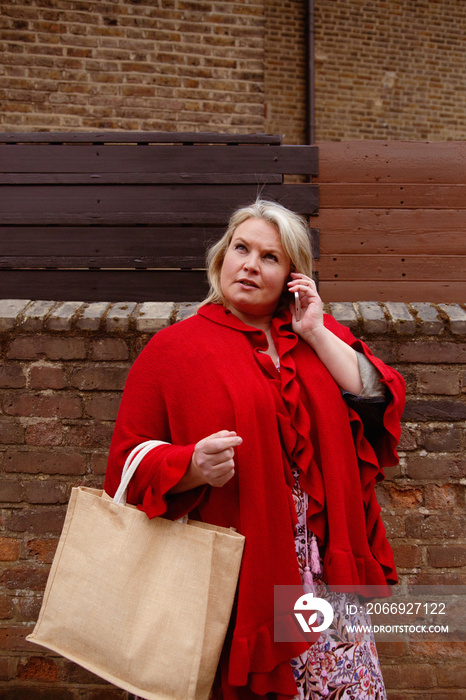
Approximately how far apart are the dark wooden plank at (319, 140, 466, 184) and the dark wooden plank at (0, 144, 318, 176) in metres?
0.38

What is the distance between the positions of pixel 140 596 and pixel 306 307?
0.96 m

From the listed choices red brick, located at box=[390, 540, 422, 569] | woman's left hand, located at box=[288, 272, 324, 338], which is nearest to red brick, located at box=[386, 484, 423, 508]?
red brick, located at box=[390, 540, 422, 569]

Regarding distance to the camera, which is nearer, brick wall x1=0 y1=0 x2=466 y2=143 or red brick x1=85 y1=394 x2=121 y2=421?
red brick x1=85 y1=394 x2=121 y2=421

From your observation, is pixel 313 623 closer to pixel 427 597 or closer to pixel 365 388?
pixel 365 388

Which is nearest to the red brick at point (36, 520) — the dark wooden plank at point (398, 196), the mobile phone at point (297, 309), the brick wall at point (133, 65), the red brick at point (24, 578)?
the red brick at point (24, 578)

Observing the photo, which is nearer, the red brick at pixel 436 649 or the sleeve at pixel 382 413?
the sleeve at pixel 382 413

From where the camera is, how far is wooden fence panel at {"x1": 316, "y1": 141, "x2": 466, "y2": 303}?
341cm

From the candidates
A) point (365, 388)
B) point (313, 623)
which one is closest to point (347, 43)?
point (365, 388)

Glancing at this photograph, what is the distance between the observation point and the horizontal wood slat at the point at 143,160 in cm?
328

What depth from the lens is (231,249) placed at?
171cm

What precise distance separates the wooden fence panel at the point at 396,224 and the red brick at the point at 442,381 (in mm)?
1071

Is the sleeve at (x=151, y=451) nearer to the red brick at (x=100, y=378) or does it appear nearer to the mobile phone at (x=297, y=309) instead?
the mobile phone at (x=297, y=309)

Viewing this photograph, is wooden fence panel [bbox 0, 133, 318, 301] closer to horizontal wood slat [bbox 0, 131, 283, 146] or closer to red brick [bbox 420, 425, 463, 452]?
horizontal wood slat [bbox 0, 131, 283, 146]

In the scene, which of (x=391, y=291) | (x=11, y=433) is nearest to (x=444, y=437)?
(x=391, y=291)
